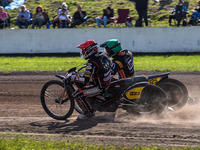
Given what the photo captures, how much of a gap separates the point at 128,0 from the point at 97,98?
18956mm

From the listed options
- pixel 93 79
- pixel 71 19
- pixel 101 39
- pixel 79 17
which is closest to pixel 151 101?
pixel 93 79

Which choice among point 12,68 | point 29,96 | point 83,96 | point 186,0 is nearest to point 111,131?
point 83,96

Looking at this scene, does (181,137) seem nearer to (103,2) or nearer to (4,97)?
(4,97)

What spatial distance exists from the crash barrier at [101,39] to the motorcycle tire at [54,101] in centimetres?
969

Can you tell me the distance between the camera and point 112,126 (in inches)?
262

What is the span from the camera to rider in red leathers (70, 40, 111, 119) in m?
6.98

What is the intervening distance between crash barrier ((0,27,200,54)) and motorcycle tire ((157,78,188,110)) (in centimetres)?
937

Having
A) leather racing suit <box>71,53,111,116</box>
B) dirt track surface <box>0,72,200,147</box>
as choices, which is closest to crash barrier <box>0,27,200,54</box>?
dirt track surface <box>0,72,200,147</box>

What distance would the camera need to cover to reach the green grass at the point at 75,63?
13.8 meters

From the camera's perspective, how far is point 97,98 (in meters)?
7.36

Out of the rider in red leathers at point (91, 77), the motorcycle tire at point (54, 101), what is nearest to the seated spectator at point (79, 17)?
the motorcycle tire at point (54, 101)

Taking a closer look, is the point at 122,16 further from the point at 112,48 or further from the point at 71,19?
the point at 112,48

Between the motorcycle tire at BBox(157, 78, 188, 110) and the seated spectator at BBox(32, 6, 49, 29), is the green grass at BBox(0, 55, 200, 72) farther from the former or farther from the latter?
the motorcycle tire at BBox(157, 78, 188, 110)

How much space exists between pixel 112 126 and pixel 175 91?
173 centimetres
